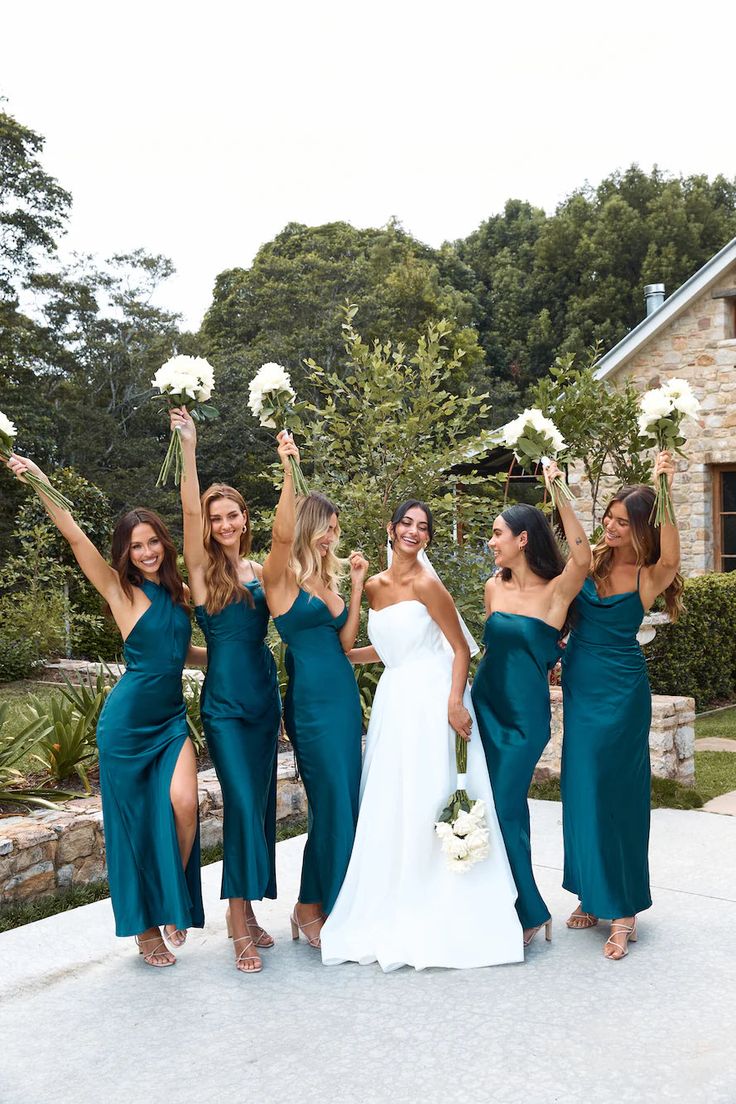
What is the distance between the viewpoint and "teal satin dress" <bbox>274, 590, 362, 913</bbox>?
444 centimetres

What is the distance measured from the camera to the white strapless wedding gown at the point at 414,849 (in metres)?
4.30

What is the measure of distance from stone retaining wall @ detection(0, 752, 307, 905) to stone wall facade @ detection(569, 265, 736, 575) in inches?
356

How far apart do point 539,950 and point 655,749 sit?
2850 mm

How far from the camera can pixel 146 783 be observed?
14.2 feet

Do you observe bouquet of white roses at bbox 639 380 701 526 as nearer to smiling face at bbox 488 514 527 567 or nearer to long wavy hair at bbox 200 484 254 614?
smiling face at bbox 488 514 527 567

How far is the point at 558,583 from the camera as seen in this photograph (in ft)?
14.6

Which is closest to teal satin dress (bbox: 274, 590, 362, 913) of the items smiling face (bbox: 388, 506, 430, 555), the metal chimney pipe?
smiling face (bbox: 388, 506, 430, 555)

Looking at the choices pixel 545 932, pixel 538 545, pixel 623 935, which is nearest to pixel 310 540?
pixel 538 545

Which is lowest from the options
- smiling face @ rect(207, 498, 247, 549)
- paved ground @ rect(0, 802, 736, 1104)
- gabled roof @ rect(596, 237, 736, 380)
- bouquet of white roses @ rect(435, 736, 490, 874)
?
paved ground @ rect(0, 802, 736, 1104)

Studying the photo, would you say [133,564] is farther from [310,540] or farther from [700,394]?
[700,394]

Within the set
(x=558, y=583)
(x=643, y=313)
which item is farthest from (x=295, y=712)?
(x=643, y=313)

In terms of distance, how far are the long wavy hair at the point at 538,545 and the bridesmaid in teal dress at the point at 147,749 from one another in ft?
4.98

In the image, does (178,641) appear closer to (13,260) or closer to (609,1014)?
(609,1014)

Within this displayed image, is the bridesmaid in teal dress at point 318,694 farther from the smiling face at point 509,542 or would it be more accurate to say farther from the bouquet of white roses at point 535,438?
the bouquet of white roses at point 535,438
